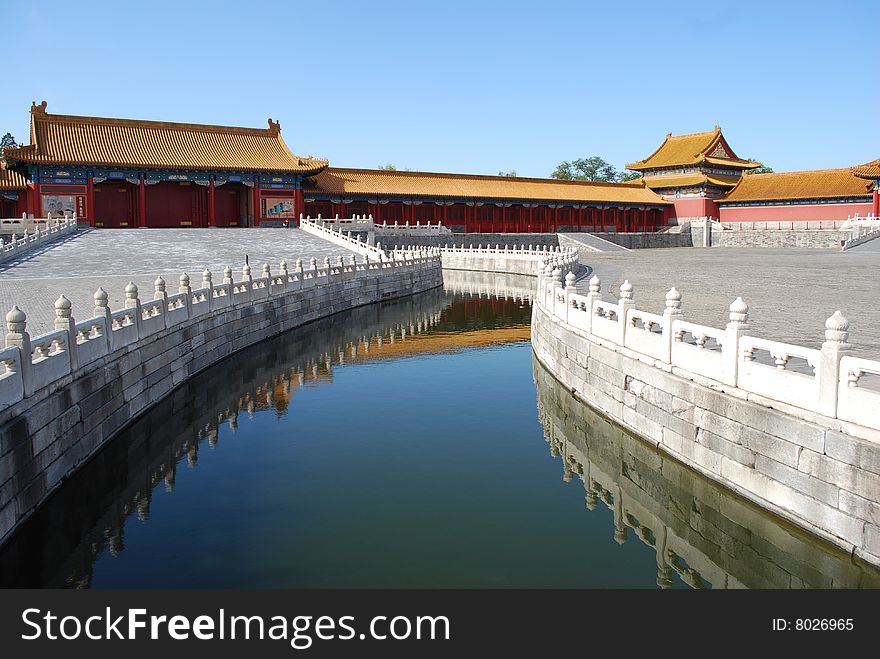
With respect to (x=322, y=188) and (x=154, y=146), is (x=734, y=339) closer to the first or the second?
(x=154, y=146)

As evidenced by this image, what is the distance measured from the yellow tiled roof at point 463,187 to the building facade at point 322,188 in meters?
0.10

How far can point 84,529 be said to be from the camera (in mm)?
9156

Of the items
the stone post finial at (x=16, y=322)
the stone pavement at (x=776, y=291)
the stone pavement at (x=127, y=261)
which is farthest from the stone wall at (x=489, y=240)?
the stone post finial at (x=16, y=322)

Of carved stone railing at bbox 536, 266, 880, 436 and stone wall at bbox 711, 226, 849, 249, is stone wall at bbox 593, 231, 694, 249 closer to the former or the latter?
stone wall at bbox 711, 226, 849, 249

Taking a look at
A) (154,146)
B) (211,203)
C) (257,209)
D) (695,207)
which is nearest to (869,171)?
(695,207)

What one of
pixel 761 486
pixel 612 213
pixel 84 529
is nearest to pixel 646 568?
pixel 761 486

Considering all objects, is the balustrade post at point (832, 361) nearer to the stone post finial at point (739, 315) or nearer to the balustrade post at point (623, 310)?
Result: the stone post finial at point (739, 315)

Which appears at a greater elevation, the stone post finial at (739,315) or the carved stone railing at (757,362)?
the stone post finial at (739,315)

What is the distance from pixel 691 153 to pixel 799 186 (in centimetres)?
984

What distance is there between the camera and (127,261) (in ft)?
103

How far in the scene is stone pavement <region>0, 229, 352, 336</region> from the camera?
19359mm

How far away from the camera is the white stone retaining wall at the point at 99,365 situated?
847 cm

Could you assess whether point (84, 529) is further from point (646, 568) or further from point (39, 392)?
point (646, 568)

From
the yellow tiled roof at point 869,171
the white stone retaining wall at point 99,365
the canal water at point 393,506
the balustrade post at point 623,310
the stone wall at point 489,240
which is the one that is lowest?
the canal water at point 393,506
